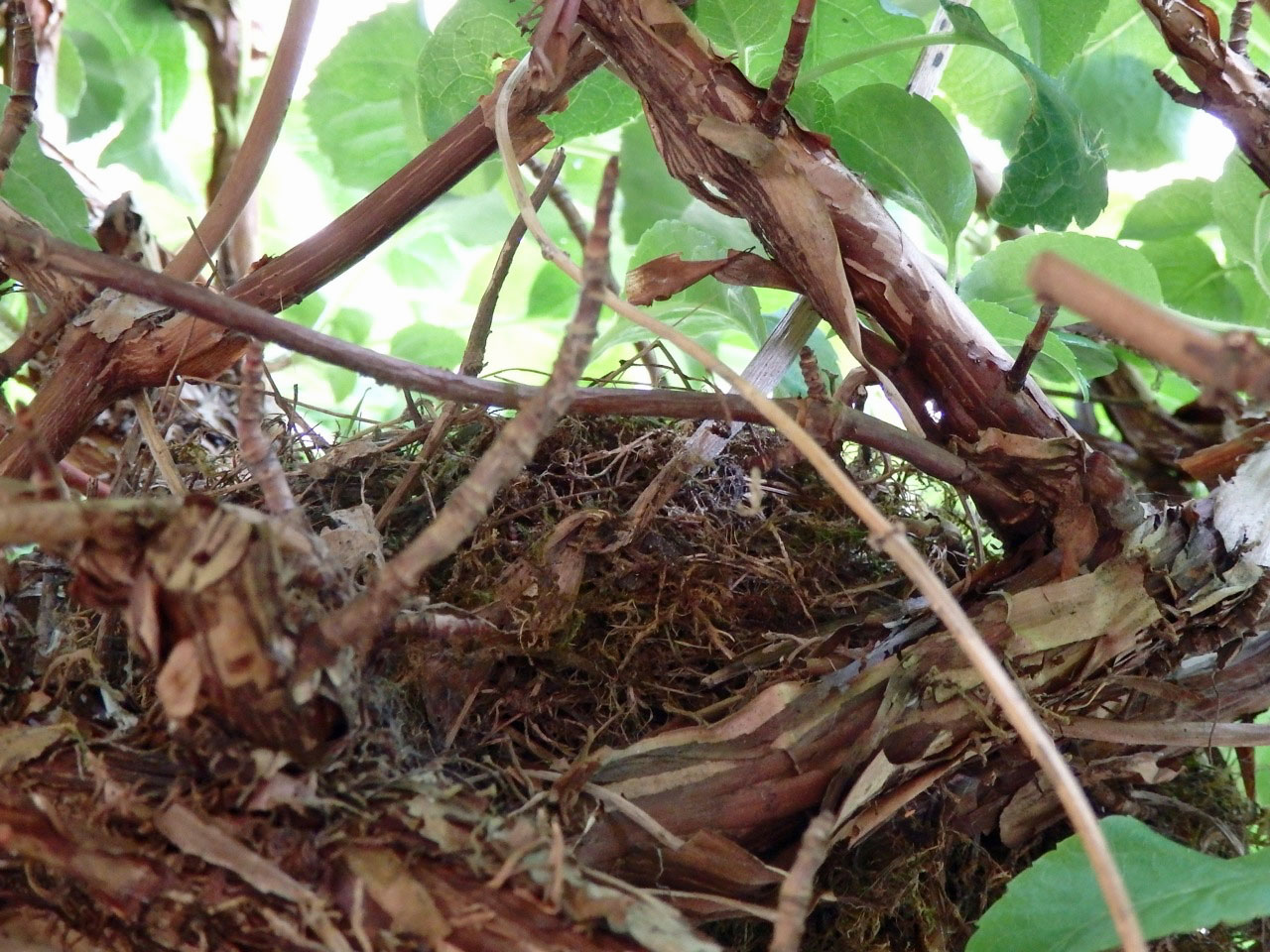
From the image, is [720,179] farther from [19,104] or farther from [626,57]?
[19,104]

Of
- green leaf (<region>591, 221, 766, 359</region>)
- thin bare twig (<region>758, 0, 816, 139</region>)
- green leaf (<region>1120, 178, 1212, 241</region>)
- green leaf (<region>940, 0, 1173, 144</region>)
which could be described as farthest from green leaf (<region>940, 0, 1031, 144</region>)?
thin bare twig (<region>758, 0, 816, 139</region>)

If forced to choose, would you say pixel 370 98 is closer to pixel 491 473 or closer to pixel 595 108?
pixel 595 108

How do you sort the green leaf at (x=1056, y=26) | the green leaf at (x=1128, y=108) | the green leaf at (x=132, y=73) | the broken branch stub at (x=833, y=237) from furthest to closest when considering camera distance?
the green leaf at (x=132, y=73)
the green leaf at (x=1128, y=108)
the green leaf at (x=1056, y=26)
the broken branch stub at (x=833, y=237)

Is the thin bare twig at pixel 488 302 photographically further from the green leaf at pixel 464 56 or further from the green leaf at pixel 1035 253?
the green leaf at pixel 1035 253

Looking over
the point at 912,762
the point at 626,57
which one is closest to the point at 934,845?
the point at 912,762

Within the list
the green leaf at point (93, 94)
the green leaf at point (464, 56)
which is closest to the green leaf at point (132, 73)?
the green leaf at point (93, 94)

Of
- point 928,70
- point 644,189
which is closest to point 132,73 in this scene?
point 644,189
